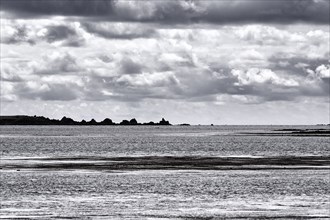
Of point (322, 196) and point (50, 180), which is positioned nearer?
point (322, 196)

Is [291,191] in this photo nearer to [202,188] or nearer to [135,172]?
[202,188]

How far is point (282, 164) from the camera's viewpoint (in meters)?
94.9

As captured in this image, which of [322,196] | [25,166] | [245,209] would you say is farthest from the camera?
[25,166]

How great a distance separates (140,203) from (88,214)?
7.44 meters

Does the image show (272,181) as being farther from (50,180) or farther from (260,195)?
(50,180)

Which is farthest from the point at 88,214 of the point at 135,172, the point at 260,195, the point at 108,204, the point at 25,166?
the point at 25,166

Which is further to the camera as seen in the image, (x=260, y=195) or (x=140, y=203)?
(x=260, y=195)

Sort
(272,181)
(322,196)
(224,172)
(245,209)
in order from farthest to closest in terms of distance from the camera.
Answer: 1. (224,172)
2. (272,181)
3. (322,196)
4. (245,209)

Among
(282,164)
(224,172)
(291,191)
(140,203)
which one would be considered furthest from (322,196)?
(282,164)

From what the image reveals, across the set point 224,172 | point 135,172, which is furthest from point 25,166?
point 224,172

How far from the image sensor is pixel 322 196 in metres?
53.5

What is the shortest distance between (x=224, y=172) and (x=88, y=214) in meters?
38.0

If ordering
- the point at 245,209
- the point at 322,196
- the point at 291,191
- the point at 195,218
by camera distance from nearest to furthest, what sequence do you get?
the point at 195,218
the point at 245,209
the point at 322,196
the point at 291,191

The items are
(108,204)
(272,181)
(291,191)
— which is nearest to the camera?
(108,204)
